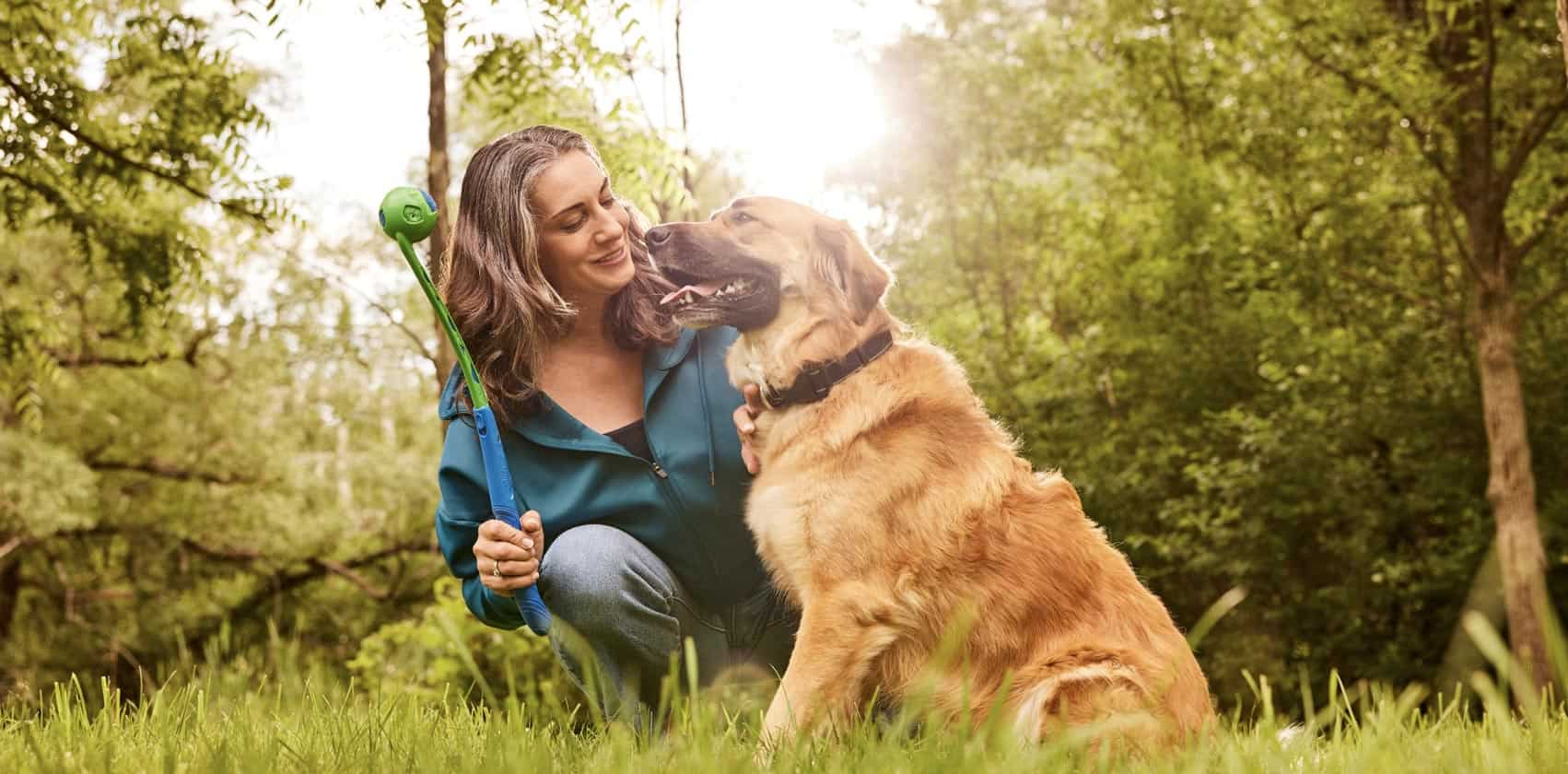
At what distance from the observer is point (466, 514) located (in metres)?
3.01

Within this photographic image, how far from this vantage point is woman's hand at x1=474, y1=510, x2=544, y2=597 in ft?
8.68

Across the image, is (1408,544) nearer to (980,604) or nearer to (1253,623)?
(1253,623)

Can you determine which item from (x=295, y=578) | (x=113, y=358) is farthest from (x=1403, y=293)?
(x=295, y=578)

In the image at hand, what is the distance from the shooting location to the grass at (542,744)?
5.63ft

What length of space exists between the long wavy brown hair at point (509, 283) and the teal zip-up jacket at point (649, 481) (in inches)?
3.1

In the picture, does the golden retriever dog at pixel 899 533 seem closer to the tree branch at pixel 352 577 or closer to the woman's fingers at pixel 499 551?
the woman's fingers at pixel 499 551

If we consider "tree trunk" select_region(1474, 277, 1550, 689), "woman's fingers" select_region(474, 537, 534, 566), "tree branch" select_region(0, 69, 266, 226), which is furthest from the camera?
"tree trunk" select_region(1474, 277, 1550, 689)

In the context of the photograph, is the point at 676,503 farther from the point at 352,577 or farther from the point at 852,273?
the point at 352,577

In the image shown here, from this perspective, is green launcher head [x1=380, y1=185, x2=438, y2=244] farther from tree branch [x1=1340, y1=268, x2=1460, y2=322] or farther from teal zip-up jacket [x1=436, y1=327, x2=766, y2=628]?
tree branch [x1=1340, y1=268, x2=1460, y2=322]

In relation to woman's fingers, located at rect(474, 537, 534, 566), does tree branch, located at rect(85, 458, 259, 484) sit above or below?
above

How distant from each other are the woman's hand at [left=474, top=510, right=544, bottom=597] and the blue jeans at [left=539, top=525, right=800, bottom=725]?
0.10m

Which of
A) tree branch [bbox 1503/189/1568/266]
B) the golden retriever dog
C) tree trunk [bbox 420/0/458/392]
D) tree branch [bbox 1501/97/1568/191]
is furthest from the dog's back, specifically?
tree branch [bbox 1503/189/1568/266]

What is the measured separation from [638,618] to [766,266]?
35.2 inches

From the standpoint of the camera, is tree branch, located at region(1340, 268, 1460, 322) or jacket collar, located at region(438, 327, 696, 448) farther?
tree branch, located at region(1340, 268, 1460, 322)
